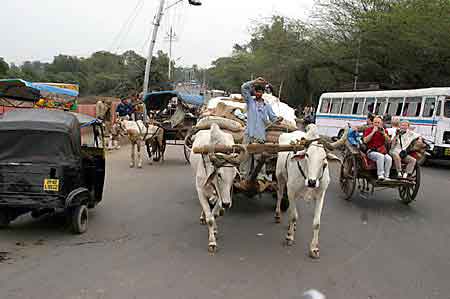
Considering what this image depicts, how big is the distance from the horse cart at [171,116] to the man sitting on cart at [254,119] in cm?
624

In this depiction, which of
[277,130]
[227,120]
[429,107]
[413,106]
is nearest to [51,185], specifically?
[227,120]

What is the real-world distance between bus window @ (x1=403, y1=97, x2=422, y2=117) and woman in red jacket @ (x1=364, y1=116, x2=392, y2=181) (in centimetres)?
889

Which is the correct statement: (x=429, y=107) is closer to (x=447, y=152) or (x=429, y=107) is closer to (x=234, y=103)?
(x=447, y=152)

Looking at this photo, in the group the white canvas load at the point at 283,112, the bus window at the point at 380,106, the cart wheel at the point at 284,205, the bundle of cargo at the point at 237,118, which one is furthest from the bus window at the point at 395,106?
the cart wheel at the point at 284,205

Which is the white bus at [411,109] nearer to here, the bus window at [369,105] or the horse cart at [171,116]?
the bus window at [369,105]

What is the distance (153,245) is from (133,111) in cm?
1242

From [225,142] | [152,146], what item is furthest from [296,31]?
[225,142]

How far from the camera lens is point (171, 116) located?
16.7 meters

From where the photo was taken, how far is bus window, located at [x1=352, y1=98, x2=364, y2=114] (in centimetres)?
2144

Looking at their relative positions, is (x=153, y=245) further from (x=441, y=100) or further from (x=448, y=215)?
(x=441, y=100)

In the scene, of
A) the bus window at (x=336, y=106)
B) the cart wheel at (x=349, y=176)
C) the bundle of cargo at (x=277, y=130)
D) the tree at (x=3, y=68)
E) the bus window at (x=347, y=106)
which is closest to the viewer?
the bundle of cargo at (x=277, y=130)

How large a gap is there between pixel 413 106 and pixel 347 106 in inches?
227

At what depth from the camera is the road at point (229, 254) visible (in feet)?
16.2

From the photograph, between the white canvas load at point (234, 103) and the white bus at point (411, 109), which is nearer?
the white canvas load at point (234, 103)
